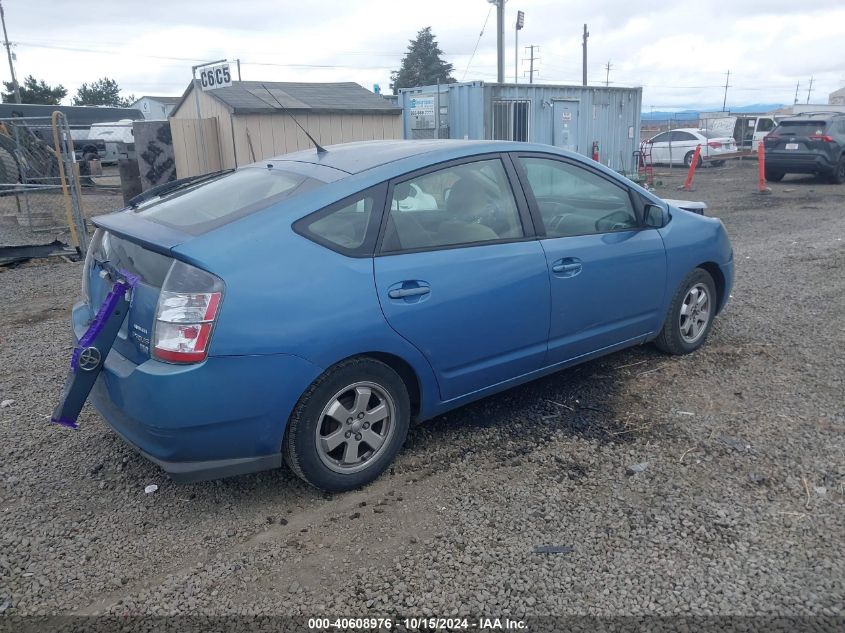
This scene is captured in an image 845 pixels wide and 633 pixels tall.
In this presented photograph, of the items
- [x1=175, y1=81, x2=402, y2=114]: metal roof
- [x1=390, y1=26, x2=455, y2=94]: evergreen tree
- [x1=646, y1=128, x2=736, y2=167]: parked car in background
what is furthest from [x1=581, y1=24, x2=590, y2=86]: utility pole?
[x1=175, y1=81, x2=402, y2=114]: metal roof

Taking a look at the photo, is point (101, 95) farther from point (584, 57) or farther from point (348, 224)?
point (348, 224)

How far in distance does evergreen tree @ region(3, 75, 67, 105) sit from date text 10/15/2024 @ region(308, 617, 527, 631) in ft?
173

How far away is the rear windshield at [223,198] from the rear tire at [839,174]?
16.9m

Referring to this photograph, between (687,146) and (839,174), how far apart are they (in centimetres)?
866

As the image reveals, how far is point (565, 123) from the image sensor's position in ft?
52.1

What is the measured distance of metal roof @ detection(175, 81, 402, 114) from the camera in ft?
37.5

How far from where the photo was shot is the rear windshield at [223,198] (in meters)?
3.27

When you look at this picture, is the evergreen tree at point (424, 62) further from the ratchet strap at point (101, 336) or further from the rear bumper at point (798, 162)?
the ratchet strap at point (101, 336)

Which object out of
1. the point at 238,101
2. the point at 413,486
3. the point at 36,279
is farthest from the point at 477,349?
the point at 238,101

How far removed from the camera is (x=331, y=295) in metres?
3.10

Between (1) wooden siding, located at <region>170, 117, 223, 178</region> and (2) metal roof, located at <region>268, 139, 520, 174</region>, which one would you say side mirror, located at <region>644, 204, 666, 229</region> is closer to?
(2) metal roof, located at <region>268, 139, 520, 174</region>

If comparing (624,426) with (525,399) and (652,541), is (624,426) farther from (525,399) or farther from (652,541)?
(652,541)

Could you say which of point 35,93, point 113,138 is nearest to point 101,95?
point 35,93

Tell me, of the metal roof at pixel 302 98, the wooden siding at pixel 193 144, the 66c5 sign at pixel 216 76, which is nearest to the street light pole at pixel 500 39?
the metal roof at pixel 302 98
